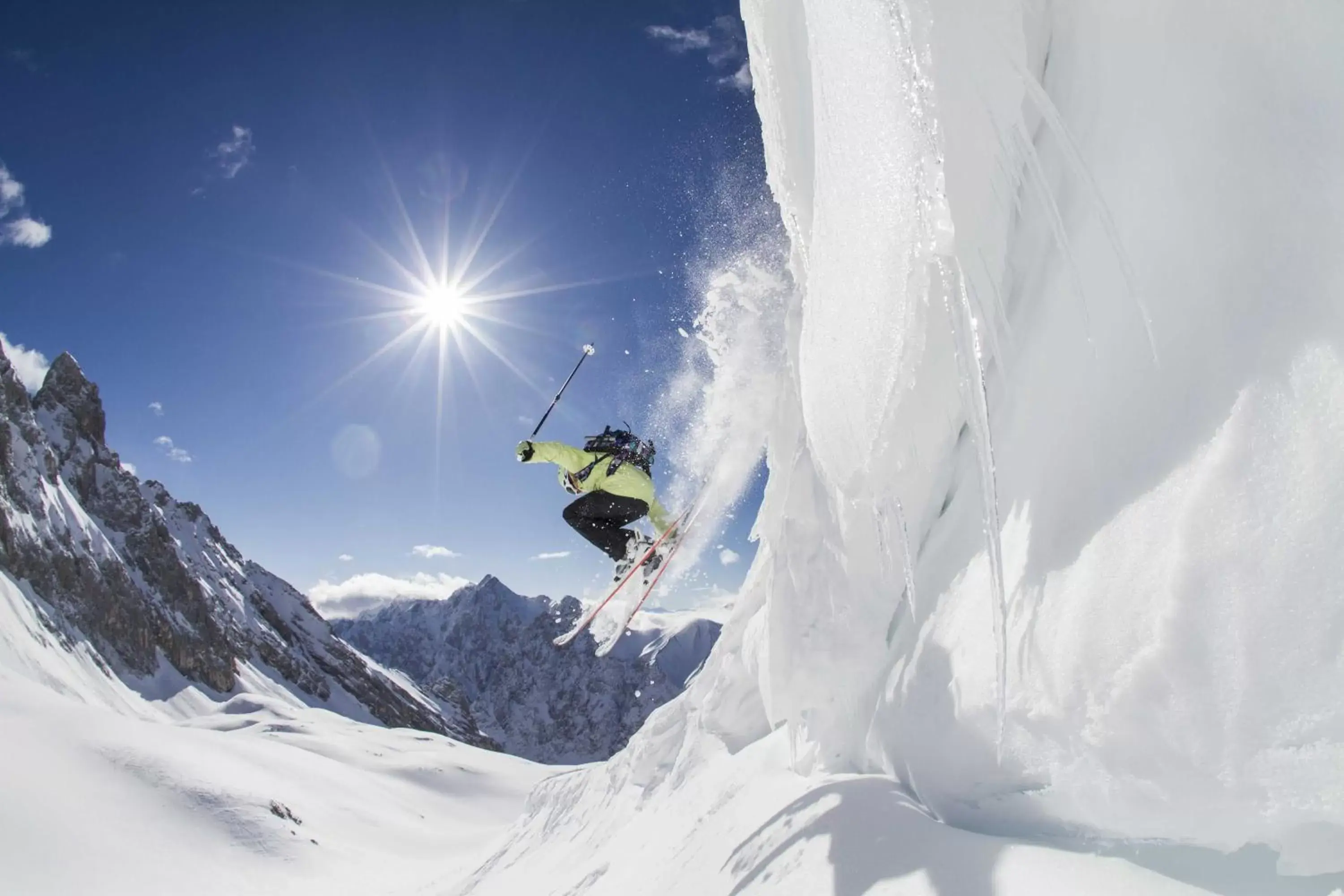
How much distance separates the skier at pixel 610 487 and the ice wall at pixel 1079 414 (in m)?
5.11

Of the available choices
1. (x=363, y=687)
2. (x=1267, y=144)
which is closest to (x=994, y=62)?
(x=1267, y=144)

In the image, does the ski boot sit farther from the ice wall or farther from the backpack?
the ice wall

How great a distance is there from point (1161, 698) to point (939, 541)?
2.61 meters

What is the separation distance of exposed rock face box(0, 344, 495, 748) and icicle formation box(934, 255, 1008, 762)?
329 feet

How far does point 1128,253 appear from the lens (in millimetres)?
3049

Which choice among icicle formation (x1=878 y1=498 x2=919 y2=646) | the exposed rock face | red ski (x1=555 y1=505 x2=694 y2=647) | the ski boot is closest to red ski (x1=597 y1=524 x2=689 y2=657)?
red ski (x1=555 y1=505 x2=694 y2=647)

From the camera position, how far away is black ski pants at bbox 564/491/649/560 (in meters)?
10.5

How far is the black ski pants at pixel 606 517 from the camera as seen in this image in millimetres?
10453

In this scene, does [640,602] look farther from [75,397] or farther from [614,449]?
[75,397]

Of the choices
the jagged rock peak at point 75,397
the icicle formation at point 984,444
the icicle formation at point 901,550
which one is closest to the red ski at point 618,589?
A: the icicle formation at point 901,550

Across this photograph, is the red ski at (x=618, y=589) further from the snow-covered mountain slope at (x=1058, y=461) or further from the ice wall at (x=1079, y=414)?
the ice wall at (x=1079, y=414)

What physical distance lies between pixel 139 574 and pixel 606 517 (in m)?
121

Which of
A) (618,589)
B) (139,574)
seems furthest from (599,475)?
(139,574)

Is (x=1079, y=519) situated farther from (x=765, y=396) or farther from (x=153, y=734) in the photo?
(x=153, y=734)
